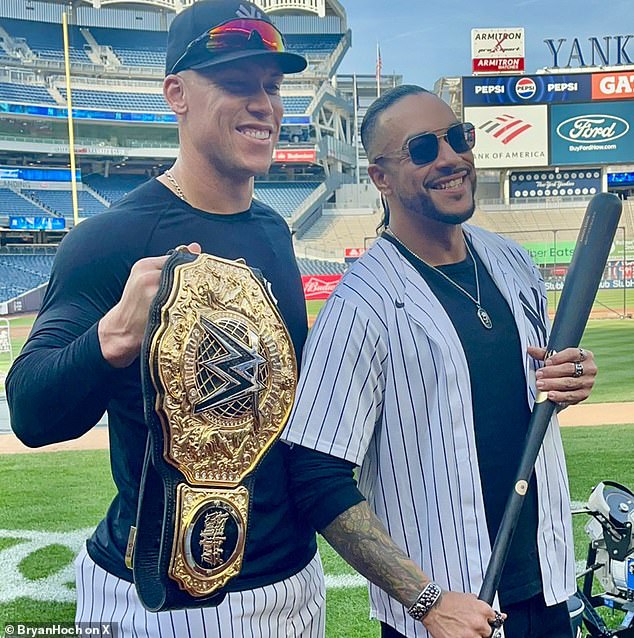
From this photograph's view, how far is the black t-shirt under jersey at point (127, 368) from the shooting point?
2.97ft

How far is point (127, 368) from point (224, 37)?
0.52 m

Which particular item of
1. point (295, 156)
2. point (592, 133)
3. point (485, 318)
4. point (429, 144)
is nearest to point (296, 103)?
point (295, 156)

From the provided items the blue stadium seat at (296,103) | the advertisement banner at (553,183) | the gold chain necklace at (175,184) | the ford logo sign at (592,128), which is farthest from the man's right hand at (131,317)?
the advertisement banner at (553,183)

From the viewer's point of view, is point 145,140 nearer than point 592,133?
Yes

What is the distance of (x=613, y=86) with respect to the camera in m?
22.6

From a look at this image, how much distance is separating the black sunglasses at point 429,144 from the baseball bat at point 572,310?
28cm

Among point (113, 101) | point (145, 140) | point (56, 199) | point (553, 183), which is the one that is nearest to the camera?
point (145, 140)

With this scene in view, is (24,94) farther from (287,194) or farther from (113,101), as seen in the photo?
(287,194)

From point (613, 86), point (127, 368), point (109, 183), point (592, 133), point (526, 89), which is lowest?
point (127, 368)

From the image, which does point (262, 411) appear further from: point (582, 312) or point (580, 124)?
point (580, 124)

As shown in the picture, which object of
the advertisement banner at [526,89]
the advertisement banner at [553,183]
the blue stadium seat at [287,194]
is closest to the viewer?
the blue stadium seat at [287,194]

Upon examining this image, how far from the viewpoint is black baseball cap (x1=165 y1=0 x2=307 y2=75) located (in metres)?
1.05

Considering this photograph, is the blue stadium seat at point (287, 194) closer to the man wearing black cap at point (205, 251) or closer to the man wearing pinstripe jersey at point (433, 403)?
the man wearing pinstripe jersey at point (433, 403)

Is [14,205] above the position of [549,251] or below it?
above
